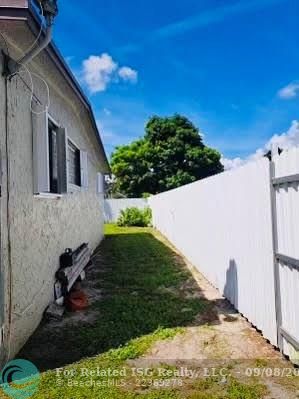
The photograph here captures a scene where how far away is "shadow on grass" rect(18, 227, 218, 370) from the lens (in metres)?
4.33

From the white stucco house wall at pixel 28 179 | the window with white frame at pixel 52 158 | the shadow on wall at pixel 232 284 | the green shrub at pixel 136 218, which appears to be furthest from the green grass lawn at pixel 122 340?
the green shrub at pixel 136 218

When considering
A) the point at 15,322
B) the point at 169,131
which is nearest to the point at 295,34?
the point at 15,322

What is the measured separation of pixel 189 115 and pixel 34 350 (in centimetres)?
3411

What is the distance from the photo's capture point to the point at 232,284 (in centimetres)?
583

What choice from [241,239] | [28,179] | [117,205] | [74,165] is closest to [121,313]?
[241,239]

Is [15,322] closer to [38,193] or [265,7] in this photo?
[38,193]

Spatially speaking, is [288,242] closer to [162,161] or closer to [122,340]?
[122,340]

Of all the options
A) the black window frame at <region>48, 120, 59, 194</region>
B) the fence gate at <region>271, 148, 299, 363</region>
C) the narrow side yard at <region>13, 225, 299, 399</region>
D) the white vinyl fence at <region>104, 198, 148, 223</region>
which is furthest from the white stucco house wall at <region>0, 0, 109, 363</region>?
the white vinyl fence at <region>104, 198, 148, 223</region>

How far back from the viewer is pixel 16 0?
11.9 feet

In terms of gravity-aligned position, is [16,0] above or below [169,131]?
below

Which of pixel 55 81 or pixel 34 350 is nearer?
pixel 34 350

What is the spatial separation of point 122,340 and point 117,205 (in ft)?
76.9

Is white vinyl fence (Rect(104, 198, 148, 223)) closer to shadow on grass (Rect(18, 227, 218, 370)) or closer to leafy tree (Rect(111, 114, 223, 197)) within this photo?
leafy tree (Rect(111, 114, 223, 197))

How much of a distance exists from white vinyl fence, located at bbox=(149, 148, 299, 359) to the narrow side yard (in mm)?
276
